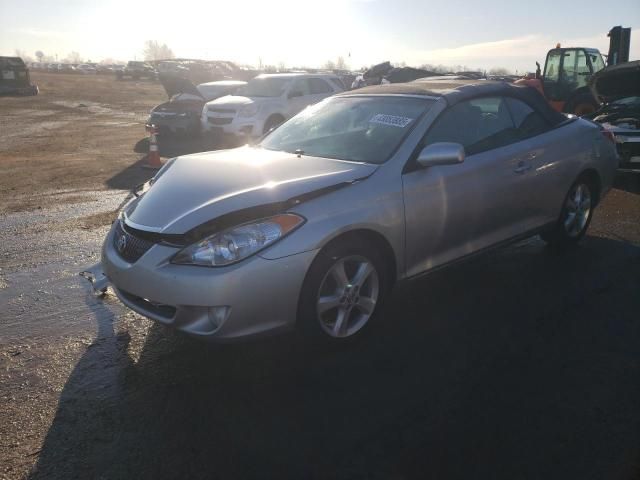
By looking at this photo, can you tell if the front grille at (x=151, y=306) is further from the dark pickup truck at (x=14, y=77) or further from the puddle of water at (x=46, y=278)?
the dark pickup truck at (x=14, y=77)

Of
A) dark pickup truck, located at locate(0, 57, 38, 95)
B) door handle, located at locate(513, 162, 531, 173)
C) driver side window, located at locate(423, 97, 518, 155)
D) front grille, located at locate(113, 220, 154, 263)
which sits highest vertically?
dark pickup truck, located at locate(0, 57, 38, 95)

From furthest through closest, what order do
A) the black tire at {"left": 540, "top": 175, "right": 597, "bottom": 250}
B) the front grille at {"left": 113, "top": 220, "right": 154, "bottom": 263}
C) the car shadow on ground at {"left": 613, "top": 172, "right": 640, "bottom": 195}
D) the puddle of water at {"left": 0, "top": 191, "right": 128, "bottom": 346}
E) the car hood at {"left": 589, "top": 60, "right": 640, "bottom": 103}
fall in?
the car hood at {"left": 589, "top": 60, "right": 640, "bottom": 103} → the car shadow on ground at {"left": 613, "top": 172, "right": 640, "bottom": 195} → the black tire at {"left": 540, "top": 175, "right": 597, "bottom": 250} → the puddle of water at {"left": 0, "top": 191, "right": 128, "bottom": 346} → the front grille at {"left": 113, "top": 220, "right": 154, "bottom": 263}

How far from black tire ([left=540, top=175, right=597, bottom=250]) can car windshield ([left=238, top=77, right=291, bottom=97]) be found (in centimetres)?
899

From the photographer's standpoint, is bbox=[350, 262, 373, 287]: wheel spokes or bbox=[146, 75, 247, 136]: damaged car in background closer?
bbox=[350, 262, 373, 287]: wheel spokes

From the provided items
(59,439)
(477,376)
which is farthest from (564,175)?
(59,439)

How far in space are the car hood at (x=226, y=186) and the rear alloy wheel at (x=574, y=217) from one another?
248 centimetres

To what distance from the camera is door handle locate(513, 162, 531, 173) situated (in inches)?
173

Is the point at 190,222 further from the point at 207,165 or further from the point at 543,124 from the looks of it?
the point at 543,124

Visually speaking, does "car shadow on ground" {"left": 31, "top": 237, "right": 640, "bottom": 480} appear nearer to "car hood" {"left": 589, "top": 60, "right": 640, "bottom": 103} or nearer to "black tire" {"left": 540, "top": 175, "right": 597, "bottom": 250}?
"black tire" {"left": 540, "top": 175, "right": 597, "bottom": 250}

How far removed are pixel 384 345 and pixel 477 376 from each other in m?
0.63

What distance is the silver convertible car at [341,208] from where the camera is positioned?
9.85ft

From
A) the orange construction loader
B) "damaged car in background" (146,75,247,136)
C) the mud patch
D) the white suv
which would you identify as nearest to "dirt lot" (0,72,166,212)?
the mud patch

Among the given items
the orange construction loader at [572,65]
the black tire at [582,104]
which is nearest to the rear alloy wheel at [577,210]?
the black tire at [582,104]

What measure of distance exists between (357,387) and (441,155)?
159 centimetres
